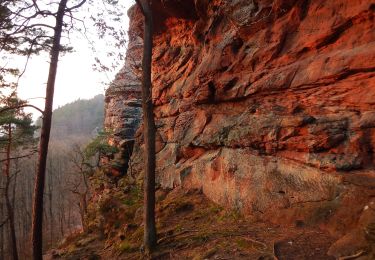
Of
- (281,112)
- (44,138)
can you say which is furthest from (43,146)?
(281,112)

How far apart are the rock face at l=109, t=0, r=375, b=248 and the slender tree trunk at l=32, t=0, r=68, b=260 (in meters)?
4.15

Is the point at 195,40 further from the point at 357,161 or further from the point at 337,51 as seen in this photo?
the point at 357,161

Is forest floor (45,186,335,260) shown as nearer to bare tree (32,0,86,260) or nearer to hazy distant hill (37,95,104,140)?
bare tree (32,0,86,260)

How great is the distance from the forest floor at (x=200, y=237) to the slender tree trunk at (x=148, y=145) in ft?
1.34

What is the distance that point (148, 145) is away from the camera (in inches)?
303

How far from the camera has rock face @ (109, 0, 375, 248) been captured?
230 inches

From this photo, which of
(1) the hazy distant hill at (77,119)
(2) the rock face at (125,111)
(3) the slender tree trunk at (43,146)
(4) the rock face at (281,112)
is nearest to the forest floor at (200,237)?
(4) the rock face at (281,112)

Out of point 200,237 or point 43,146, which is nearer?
Result: point 200,237

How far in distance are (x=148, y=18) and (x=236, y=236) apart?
5776 mm

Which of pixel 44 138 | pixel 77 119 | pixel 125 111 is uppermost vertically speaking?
pixel 77 119

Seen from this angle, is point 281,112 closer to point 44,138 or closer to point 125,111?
point 44,138

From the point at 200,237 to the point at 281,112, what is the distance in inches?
137

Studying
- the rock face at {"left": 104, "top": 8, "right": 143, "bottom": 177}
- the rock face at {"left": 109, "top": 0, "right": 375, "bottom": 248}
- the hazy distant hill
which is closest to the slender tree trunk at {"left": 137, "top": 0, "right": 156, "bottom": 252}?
the rock face at {"left": 109, "top": 0, "right": 375, "bottom": 248}

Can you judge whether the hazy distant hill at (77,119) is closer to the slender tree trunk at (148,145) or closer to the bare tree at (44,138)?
the bare tree at (44,138)
